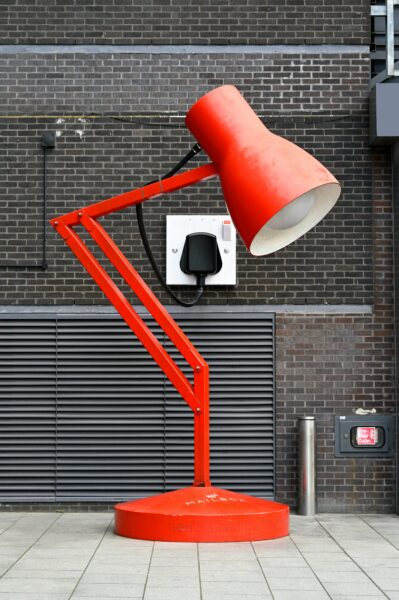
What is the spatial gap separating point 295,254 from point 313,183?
3.04 meters

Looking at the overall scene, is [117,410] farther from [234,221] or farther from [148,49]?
[148,49]

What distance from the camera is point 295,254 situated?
1120 centimetres

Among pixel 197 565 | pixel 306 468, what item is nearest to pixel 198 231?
pixel 306 468

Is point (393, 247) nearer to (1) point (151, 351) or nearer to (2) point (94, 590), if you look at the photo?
(1) point (151, 351)

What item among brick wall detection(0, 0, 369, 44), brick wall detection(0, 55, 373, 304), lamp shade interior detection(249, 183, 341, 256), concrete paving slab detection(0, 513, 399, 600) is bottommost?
concrete paving slab detection(0, 513, 399, 600)

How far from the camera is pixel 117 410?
433 inches

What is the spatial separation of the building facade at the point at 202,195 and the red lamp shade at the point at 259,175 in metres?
2.28

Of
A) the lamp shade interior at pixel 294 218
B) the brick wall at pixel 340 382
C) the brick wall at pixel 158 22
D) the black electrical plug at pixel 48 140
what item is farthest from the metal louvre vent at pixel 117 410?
the brick wall at pixel 158 22

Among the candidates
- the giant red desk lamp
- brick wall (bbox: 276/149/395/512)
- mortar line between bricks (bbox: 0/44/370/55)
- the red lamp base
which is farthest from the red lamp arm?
mortar line between bricks (bbox: 0/44/370/55)

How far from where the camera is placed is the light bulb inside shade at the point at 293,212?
848 cm

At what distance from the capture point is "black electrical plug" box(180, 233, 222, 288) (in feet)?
35.9

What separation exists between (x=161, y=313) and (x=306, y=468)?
96.3 inches

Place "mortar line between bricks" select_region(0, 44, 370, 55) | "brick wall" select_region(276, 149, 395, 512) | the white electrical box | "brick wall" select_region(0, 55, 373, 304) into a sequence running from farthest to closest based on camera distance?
1. "mortar line between bricks" select_region(0, 44, 370, 55)
2. "brick wall" select_region(0, 55, 373, 304)
3. the white electrical box
4. "brick wall" select_region(276, 149, 395, 512)

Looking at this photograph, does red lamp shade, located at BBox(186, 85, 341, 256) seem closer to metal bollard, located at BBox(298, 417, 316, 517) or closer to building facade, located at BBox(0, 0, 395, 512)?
building facade, located at BBox(0, 0, 395, 512)
